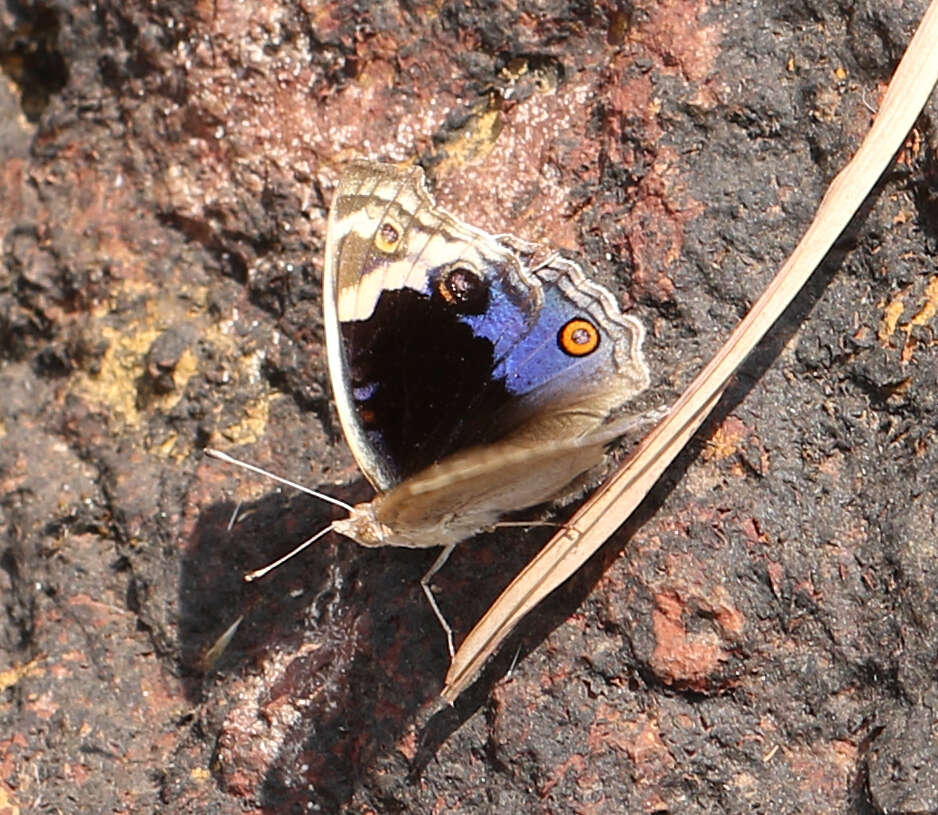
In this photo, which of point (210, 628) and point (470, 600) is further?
point (210, 628)

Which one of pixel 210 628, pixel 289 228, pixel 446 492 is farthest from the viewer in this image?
pixel 289 228

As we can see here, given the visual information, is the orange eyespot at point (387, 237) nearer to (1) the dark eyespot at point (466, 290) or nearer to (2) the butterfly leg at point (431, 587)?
(1) the dark eyespot at point (466, 290)

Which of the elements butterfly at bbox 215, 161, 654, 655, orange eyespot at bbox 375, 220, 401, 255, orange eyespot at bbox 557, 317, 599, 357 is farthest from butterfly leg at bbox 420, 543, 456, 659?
orange eyespot at bbox 375, 220, 401, 255

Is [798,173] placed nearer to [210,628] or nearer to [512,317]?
[512,317]

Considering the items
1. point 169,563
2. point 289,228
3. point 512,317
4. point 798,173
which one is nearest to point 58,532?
point 169,563

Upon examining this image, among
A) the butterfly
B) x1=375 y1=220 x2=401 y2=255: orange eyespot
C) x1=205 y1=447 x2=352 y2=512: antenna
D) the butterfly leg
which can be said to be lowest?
the butterfly leg

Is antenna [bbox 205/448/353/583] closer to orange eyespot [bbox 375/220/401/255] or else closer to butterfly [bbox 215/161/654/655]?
butterfly [bbox 215/161/654/655]

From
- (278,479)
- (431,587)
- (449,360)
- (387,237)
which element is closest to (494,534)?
(431,587)

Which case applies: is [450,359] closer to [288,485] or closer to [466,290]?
[466,290]
